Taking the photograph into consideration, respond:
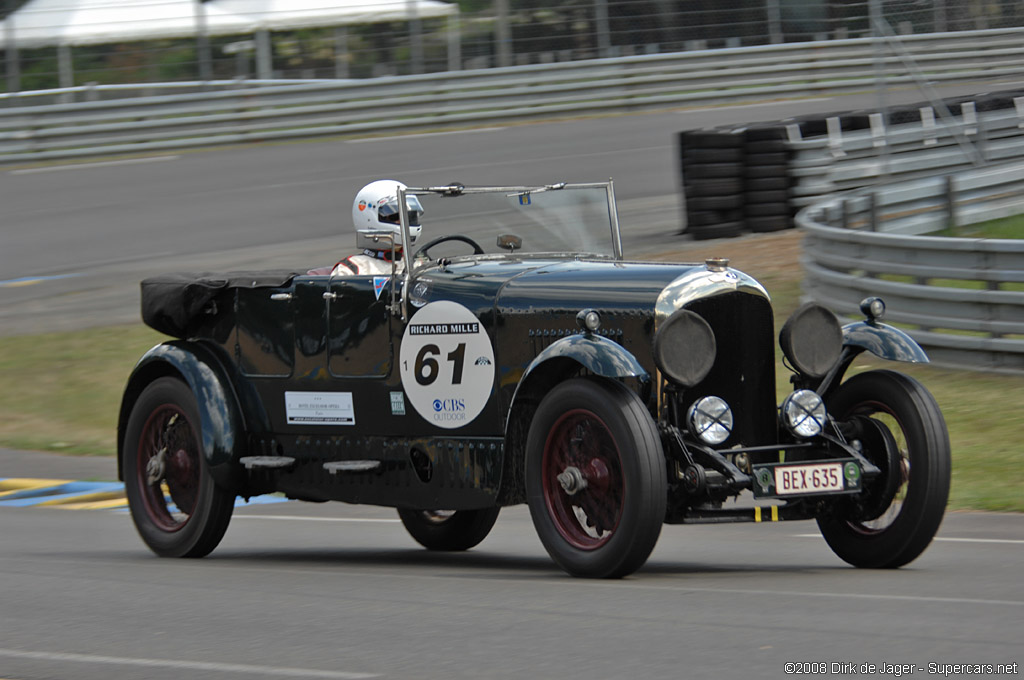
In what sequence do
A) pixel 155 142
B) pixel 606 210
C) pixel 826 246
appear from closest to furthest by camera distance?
1. pixel 606 210
2. pixel 826 246
3. pixel 155 142

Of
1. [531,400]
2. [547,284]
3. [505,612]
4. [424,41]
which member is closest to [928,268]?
[547,284]

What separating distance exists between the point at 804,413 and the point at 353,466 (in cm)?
221

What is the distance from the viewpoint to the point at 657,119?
2820 centimetres

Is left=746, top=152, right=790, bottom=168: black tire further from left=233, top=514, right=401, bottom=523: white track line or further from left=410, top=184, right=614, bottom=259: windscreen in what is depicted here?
left=410, top=184, right=614, bottom=259: windscreen

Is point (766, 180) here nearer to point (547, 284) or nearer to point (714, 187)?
point (714, 187)

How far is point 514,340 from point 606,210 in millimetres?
1646

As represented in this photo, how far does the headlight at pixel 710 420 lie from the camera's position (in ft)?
21.2

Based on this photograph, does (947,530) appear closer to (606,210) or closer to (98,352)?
(606,210)

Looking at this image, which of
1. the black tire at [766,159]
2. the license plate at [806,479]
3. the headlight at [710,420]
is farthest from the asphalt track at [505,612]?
the black tire at [766,159]

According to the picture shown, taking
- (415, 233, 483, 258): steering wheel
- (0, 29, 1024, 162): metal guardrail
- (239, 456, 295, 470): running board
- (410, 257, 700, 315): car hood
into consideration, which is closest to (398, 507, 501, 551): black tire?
(239, 456, 295, 470): running board

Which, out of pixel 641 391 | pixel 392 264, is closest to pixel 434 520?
pixel 392 264

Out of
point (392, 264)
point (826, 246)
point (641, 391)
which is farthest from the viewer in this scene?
point (826, 246)

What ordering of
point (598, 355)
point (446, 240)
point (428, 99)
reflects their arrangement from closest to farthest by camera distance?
point (598, 355) < point (446, 240) < point (428, 99)

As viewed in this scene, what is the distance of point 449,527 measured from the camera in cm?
859
